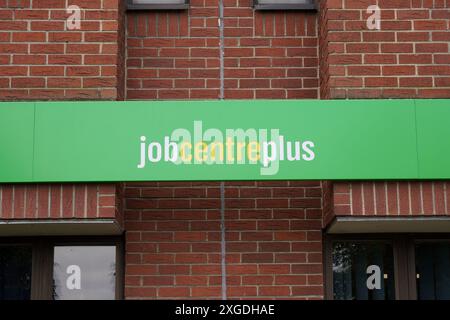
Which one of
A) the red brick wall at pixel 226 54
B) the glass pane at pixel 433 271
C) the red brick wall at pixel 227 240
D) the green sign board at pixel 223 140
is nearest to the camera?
the green sign board at pixel 223 140

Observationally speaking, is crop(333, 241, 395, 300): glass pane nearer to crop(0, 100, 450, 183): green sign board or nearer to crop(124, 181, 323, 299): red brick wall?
crop(124, 181, 323, 299): red brick wall

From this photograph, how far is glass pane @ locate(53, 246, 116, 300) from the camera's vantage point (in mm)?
8609

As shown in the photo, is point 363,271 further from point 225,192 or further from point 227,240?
point 225,192

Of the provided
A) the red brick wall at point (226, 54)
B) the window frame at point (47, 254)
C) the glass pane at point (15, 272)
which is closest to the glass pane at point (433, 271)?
the red brick wall at point (226, 54)

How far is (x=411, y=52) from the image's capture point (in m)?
8.34

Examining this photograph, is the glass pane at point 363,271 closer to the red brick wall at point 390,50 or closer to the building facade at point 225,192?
the building facade at point 225,192

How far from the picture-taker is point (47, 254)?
8.65m

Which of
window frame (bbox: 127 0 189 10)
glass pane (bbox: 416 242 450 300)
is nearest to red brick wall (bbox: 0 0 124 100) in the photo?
window frame (bbox: 127 0 189 10)

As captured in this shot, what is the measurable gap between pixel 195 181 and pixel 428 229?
7.07 ft

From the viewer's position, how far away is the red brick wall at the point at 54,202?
7.87 metres

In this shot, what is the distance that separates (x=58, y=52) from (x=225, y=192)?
196cm

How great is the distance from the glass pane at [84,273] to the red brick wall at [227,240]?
264mm

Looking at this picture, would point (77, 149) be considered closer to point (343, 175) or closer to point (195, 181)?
point (195, 181)

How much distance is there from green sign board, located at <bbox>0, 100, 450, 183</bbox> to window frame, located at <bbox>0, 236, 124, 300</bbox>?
1.01 metres
